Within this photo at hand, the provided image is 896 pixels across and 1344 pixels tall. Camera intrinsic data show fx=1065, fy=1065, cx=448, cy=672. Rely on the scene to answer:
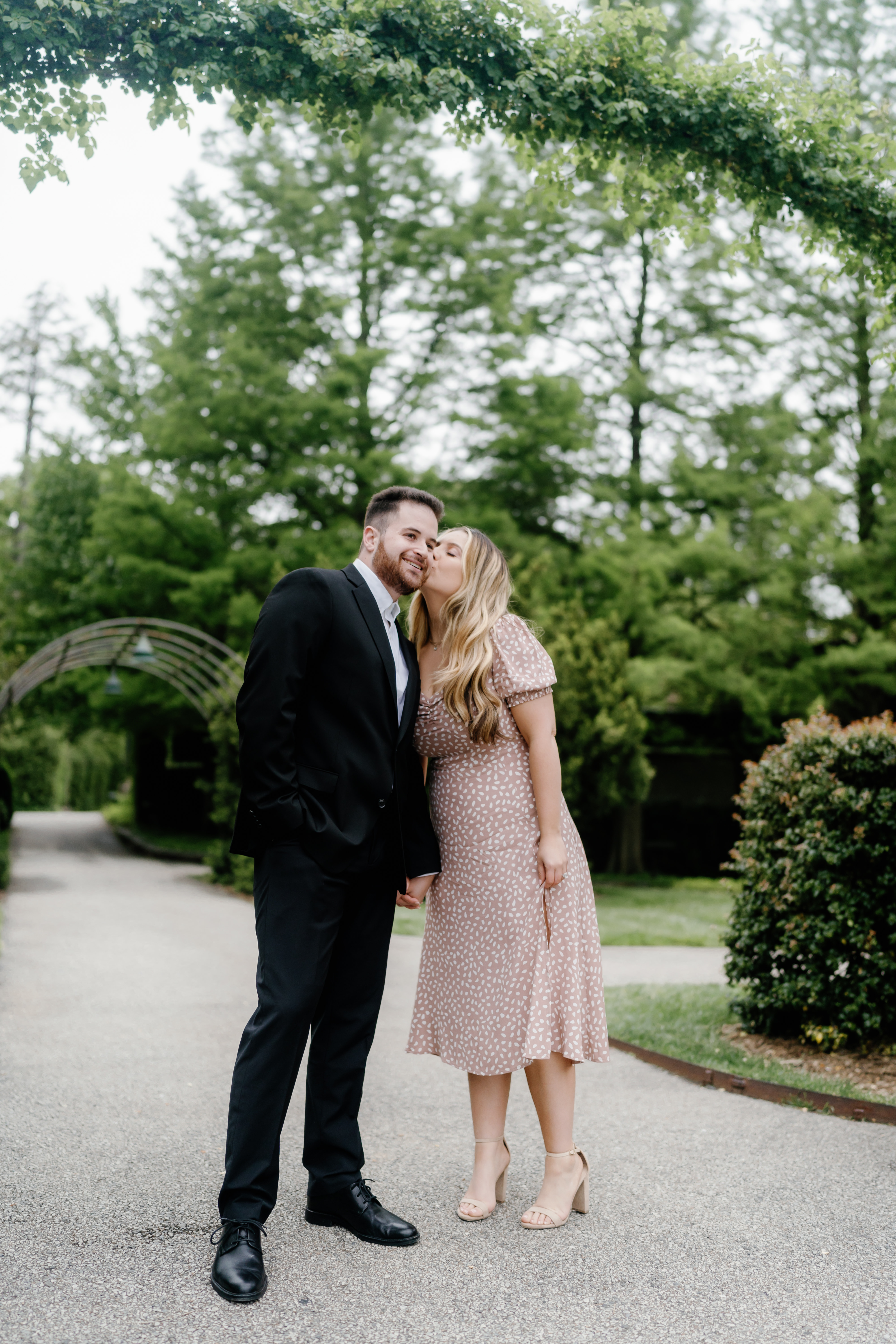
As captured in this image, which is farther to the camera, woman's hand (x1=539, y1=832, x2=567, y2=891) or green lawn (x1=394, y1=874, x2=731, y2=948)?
green lawn (x1=394, y1=874, x2=731, y2=948)

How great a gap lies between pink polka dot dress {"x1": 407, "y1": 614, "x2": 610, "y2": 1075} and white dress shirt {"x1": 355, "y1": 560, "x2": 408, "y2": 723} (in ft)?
0.33

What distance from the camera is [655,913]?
542 inches

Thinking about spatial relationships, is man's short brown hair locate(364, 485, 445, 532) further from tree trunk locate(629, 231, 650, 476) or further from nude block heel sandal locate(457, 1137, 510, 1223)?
tree trunk locate(629, 231, 650, 476)

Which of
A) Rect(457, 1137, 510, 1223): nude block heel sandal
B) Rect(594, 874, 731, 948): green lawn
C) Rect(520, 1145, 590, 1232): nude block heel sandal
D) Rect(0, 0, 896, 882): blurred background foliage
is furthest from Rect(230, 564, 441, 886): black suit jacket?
Rect(0, 0, 896, 882): blurred background foliage

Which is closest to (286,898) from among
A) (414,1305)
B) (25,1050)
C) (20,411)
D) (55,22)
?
(414,1305)

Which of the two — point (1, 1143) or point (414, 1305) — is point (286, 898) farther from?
point (1, 1143)

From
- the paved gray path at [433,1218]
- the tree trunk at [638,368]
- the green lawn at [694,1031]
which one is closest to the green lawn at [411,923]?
the green lawn at [694,1031]

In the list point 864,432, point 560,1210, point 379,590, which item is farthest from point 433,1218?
point 864,432

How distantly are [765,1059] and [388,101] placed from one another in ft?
15.8

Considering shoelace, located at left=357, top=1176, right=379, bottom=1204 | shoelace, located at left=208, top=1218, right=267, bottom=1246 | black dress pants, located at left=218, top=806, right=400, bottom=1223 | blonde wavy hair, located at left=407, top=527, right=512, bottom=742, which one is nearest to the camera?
shoelace, located at left=208, top=1218, right=267, bottom=1246

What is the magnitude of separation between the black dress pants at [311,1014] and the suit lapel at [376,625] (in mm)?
396

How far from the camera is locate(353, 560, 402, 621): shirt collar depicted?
3311 mm

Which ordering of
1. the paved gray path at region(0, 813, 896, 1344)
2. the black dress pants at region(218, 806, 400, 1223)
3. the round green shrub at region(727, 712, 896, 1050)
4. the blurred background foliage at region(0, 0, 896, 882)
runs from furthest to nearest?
the blurred background foliage at region(0, 0, 896, 882) → the round green shrub at region(727, 712, 896, 1050) → the black dress pants at region(218, 806, 400, 1223) → the paved gray path at region(0, 813, 896, 1344)

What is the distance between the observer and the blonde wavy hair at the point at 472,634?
3252 millimetres
